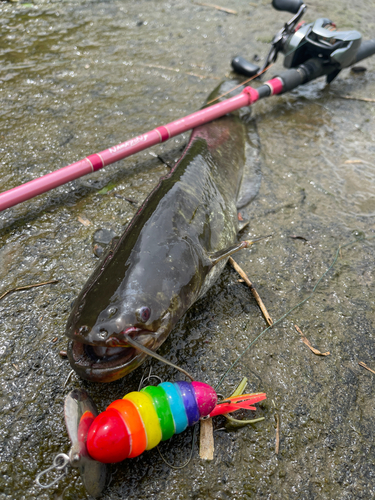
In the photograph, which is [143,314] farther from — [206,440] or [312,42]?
[312,42]

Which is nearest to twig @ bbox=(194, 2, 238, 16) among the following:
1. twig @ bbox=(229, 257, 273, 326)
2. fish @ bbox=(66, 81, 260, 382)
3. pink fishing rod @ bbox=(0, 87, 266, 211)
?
pink fishing rod @ bbox=(0, 87, 266, 211)

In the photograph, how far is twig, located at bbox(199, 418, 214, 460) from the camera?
1795mm

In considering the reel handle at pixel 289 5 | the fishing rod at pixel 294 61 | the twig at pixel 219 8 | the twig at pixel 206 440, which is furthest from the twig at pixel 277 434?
the twig at pixel 219 8

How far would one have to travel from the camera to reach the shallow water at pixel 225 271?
179 centimetres

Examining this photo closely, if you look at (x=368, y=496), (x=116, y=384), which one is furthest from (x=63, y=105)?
(x=368, y=496)

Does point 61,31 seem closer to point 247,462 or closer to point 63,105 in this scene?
point 63,105

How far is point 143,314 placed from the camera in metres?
1.77

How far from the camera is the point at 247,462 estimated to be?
1.80 metres

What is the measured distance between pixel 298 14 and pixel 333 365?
394 centimetres

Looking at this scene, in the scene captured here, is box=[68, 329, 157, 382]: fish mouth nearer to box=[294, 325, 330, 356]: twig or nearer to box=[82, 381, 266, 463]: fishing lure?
box=[82, 381, 266, 463]: fishing lure

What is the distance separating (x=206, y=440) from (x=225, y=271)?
3.81 feet

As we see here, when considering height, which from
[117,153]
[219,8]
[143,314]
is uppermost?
[219,8]

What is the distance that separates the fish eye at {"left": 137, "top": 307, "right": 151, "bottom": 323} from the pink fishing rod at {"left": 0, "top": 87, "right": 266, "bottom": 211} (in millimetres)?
1357

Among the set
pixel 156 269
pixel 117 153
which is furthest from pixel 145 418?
pixel 117 153
